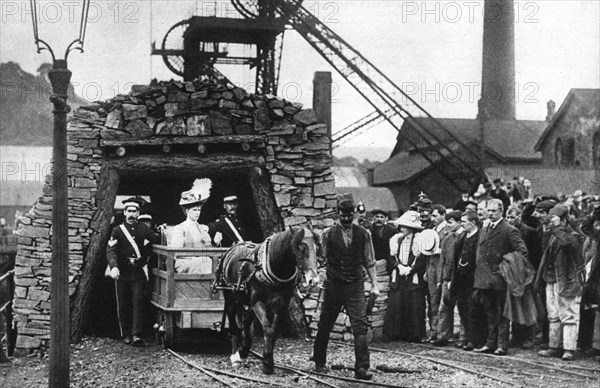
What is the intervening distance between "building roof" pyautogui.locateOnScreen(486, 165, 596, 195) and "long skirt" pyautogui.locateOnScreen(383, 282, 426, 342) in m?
21.8

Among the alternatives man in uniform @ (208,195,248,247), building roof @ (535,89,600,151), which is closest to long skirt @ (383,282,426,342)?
man in uniform @ (208,195,248,247)

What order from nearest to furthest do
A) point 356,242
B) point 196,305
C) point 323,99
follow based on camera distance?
point 356,242 → point 196,305 → point 323,99

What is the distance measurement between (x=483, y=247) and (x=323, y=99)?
1187 centimetres

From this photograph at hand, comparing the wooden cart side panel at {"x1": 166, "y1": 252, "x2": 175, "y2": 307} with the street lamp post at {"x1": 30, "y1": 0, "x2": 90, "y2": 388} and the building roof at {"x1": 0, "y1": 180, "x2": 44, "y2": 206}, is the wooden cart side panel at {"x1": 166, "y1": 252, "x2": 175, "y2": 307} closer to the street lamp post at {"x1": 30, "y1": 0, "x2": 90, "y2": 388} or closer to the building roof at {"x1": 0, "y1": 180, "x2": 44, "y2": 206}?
the street lamp post at {"x1": 30, "y1": 0, "x2": 90, "y2": 388}

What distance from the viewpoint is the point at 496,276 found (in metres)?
Answer: 10.5

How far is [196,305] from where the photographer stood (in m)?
10.5

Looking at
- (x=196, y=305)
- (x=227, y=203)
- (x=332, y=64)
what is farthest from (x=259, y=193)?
(x=332, y=64)

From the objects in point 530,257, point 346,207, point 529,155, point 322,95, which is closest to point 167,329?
point 346,207

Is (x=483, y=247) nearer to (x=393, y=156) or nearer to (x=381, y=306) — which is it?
(x=381, y=306)

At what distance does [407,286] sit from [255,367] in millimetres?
3335

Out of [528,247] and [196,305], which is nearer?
[196,305]

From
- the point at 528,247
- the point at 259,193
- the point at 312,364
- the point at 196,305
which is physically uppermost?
the point at 259,193

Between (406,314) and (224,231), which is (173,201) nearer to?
(224,231)

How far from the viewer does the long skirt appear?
11.9m
